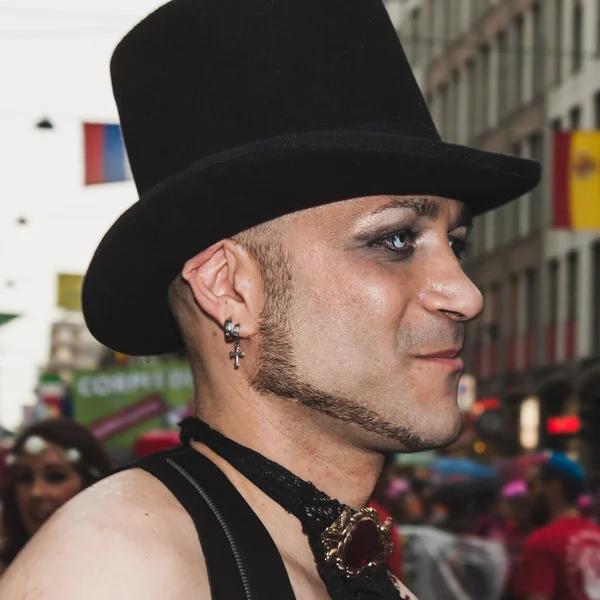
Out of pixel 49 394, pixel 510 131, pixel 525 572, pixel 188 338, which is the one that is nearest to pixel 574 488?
pixel 525 572

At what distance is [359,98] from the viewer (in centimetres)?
219

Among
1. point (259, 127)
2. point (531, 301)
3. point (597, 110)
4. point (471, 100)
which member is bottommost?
point (531, 301)

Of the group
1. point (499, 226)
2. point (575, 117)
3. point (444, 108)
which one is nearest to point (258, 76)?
point (575, 117)

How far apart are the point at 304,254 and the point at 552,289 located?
114 feet

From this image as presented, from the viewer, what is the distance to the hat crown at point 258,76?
217 centimetres

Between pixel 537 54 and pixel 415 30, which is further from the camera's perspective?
pixel 415 30

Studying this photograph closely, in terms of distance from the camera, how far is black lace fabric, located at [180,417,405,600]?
210 centimetres

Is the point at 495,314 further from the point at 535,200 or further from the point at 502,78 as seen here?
the point at 502,78

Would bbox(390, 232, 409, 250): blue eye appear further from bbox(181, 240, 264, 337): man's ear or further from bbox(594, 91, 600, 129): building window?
bbox(594, 91, 600, 129): building window

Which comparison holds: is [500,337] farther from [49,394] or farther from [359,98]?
Result: [359,98]

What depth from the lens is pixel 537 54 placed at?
36.6 metres

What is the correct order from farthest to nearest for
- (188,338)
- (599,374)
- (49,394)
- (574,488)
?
1. (49,394)
2. (599,374)
3. (574,488)
4. (188,338)

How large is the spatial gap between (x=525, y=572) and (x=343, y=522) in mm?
4906

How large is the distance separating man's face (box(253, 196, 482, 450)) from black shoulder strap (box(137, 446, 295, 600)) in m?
0.22
